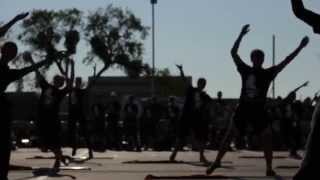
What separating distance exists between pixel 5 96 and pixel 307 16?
139 inches

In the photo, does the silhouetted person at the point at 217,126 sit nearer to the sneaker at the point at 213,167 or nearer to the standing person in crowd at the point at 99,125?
the standing person in crowd at the point at 99,125

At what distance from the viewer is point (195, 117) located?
62.4 feet

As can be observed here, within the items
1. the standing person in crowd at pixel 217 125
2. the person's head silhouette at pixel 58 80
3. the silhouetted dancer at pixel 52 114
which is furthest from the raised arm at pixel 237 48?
the standing person in crowd at pixel 217 125

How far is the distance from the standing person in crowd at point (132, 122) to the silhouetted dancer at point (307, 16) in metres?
23.0

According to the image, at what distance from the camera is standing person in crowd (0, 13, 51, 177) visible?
30.1 feet

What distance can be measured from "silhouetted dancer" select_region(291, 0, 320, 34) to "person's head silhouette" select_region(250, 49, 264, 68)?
612 cm

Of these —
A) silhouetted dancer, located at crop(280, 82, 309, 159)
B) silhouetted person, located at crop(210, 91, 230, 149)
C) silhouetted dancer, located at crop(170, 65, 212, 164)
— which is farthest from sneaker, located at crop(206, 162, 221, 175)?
silhouetted person, located at crop(210, 91, 230, 149)

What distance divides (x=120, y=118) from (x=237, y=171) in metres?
16.2

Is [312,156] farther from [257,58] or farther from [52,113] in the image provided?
[52,113]

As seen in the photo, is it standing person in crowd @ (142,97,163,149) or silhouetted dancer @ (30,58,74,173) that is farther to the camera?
standing person in crowd @ (142,97,163,149)

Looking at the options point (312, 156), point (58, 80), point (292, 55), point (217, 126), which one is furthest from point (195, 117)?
point (217, 126)

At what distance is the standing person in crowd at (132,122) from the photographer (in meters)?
30.3

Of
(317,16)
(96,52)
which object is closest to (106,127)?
(317,16)

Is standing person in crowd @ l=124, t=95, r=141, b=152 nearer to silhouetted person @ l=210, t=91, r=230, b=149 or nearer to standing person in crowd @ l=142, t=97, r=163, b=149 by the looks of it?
standing person in crowd @ l=142, t=97, r=163, b=149
